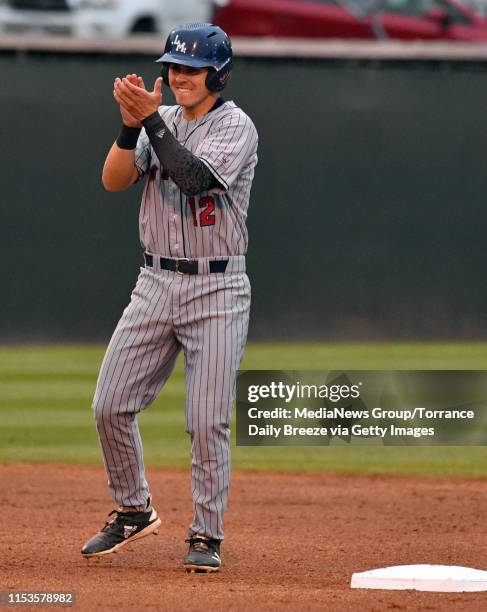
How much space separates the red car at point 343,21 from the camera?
13.3 m

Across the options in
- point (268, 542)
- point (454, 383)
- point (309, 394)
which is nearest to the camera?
point (268, 542)

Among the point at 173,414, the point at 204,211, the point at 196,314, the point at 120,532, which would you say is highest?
the point at 204,211

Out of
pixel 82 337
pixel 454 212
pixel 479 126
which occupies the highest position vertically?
pixel 479 126

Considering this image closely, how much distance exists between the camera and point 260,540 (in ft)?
17.7

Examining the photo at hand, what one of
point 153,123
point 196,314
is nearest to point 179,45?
point 153,123

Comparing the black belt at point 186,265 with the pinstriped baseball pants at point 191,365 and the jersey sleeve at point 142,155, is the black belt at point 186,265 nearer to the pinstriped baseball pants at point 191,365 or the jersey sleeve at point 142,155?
the pinstriped baseball pants at point 191,365

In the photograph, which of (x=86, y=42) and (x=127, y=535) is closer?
(x=127, y=535)

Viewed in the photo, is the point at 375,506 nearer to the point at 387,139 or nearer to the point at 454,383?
the point at 454,383

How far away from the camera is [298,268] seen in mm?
11422

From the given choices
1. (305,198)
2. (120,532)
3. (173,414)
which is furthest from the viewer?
(305,198)

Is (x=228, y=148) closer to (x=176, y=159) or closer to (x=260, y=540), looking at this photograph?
(x=176, y=159)

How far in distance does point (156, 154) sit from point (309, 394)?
13.4 feet

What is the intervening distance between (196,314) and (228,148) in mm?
567

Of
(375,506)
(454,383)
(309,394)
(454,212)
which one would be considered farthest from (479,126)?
(375,506)
